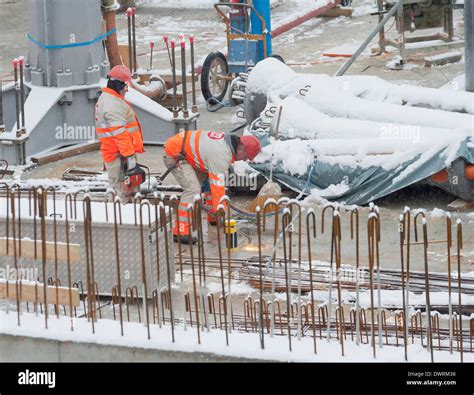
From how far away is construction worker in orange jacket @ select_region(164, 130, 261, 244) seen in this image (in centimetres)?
1503

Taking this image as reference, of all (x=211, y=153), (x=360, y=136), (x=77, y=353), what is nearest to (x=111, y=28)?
(x=360, y=136)

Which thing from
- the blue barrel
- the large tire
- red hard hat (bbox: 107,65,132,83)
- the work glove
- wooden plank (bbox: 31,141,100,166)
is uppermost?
red hard hat (bbox: 107,65,132,83)

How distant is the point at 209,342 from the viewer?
1073 centimetres

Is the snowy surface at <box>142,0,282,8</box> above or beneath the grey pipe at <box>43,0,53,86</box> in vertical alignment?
beneath

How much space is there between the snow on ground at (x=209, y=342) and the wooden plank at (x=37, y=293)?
0.48 ft

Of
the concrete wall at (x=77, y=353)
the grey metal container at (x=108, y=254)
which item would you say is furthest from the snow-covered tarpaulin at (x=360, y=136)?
the concrete wall at (x=77, y=353)

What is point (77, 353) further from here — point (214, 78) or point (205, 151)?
point (214, 78)

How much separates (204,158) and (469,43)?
719 cm

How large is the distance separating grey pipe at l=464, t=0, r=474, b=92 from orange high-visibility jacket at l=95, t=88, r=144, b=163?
664 centimetres

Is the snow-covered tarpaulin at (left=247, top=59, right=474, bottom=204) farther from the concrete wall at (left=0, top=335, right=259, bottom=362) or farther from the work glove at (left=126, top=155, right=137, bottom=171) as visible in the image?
the concrete wall at (left=0, top=335, right=259, bottom=362)

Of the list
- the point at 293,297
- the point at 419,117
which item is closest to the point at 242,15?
the point at 419,117

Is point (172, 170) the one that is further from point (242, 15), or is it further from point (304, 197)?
point (242, 15)

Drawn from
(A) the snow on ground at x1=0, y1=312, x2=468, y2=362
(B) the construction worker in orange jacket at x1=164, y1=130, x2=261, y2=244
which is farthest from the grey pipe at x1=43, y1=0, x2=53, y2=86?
(A) the snow on ground at x1=0, y1=312, x2=468, y2=362

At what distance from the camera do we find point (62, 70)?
2009cm
